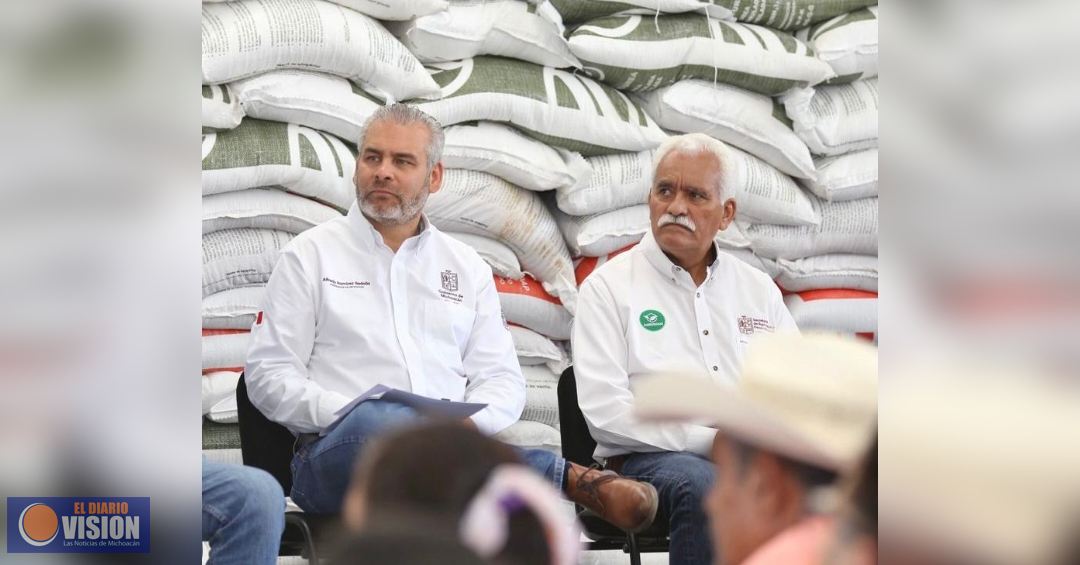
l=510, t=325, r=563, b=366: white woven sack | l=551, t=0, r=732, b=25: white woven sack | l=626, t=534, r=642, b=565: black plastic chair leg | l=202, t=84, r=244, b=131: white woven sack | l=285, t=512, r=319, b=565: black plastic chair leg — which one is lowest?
l=626, t=534, r=642, b=565: black plastic chair leg

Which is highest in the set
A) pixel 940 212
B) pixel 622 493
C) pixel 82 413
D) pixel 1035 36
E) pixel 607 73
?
pixel 607 73

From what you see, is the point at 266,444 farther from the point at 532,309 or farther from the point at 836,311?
the point at 836,311

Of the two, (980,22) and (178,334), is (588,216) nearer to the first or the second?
(178,334)

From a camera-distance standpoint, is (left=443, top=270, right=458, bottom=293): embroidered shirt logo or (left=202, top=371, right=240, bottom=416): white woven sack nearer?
(left=443, top=270, right=458, bottom=293): embroidered shirt logo

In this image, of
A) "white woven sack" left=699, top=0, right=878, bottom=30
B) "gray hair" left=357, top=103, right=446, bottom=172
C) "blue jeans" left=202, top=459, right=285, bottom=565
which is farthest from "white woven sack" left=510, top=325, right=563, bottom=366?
"blue jeans" left=202, top=459, right=285, bottom=565

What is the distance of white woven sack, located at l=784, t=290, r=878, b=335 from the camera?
2922 millimetres

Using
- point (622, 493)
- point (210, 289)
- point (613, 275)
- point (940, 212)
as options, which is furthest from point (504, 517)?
point (210, 289)

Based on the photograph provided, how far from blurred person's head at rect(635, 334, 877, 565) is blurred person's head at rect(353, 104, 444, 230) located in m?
1.42

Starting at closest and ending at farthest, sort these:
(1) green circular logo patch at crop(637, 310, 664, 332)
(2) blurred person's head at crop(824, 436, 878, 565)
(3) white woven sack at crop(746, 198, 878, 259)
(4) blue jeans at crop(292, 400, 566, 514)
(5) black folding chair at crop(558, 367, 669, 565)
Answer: (2) blurred person's head at crop(824, 436, 878, 565), (4) blue jeans at crop(292, 400, 566, 514), (5) black folding chair at crop(558, 367, 669, 565), (1) green circular logo patch at crop(637, 310, 664, 332), (3) white woven sack at crop(746, 198, 878, 259)

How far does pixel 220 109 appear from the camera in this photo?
2.48 meters

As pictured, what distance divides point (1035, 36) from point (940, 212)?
14cm

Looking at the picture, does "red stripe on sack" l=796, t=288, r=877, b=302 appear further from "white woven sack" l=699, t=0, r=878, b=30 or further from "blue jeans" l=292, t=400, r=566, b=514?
"blue jeans" l=292, t=400, r=566, b=514

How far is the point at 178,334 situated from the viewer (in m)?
1.31

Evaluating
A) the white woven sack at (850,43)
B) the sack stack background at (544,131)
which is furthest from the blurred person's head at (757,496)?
the white woven sack at (850,43)
